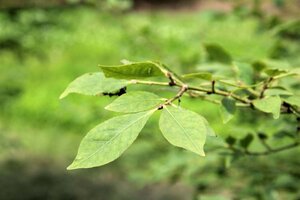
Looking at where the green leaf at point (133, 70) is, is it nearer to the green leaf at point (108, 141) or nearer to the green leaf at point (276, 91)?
the green leaf at point (108, 141)

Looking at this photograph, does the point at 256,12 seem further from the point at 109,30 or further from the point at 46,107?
the point at 109,30

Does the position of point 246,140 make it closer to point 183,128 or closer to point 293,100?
point 293,100

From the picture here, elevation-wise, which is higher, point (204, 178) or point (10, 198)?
point (204, 178)

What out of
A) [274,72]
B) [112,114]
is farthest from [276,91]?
[112,114]

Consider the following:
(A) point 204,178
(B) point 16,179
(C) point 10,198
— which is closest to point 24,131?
(B) point 16,179

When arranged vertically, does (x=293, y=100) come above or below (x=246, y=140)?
above

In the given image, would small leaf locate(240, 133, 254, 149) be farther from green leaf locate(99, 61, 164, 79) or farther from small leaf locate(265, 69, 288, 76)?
green leaf locate(99, 61, 164, 79)

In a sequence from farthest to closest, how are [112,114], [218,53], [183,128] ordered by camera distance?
[112,114]
[218,53]
[183,128]
